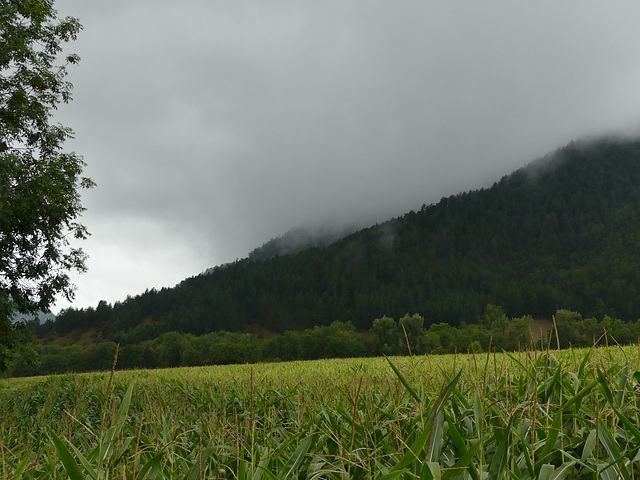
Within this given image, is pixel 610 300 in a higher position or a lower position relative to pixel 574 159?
lower

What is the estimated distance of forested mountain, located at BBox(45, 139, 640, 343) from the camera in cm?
10788

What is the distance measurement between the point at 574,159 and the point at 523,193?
38.8 metres

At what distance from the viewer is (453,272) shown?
5438 inches

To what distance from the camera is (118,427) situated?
1873 mm

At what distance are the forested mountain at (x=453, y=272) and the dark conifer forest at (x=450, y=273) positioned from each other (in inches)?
16.6

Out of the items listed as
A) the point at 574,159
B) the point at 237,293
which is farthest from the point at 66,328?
the point at 574,159

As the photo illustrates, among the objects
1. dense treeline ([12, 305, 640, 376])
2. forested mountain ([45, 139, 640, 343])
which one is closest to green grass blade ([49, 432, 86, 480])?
dense treeline ([12, 305, 640, 376])

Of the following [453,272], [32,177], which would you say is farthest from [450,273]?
[32,177]

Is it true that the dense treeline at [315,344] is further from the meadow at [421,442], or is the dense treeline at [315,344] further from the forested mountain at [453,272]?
the meadow at [421,442]

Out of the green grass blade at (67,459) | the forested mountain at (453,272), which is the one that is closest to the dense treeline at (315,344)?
the forested mountain at (453,272)

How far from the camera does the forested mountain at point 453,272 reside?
108 m

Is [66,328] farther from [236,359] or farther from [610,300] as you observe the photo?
[610,300]

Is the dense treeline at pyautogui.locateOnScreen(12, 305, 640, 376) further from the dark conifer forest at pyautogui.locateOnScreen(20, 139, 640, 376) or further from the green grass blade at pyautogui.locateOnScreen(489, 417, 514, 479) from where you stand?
the green grass blade at pyautogui.locateOnScreen(489, 417, 514, 479)

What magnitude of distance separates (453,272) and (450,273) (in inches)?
51.6
